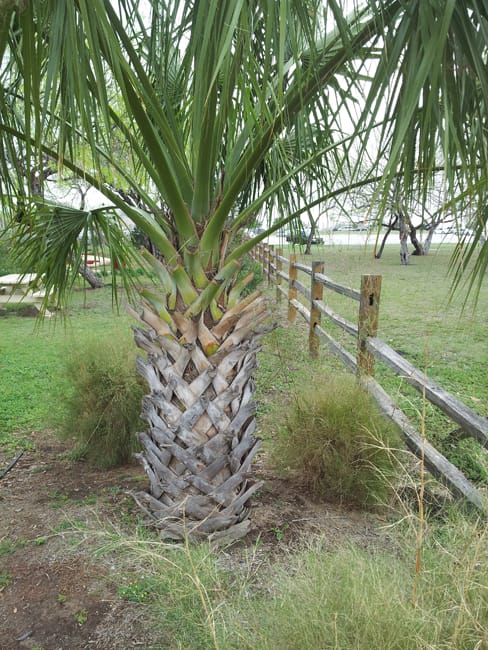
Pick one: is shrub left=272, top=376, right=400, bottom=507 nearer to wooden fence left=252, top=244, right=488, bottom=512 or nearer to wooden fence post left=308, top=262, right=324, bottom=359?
wooden fence left=252, top=244, right=488, bottom=512

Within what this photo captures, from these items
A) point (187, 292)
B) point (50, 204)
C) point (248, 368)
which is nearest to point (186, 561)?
point (248, 368)

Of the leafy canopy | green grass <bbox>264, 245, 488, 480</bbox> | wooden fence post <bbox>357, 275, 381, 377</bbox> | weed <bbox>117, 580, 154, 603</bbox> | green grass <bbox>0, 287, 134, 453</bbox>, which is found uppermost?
the leafy canopy

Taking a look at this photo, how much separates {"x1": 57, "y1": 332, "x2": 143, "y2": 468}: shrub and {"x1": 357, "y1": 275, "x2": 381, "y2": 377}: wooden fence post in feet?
5.94

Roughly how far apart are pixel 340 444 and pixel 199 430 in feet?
3.21

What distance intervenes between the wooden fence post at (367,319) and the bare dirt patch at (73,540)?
1.17 m

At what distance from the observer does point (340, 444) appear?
3.20 meters

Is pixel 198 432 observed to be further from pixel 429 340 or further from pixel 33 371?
pixel 33 371

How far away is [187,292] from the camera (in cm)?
267

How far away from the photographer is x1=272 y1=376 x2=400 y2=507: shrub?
10.2 ft

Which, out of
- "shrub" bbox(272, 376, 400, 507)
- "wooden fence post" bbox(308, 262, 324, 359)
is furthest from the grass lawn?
"wooden fence post" bbox(308, 262, 324, 359)

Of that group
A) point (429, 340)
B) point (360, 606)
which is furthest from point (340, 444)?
point (429, 340)

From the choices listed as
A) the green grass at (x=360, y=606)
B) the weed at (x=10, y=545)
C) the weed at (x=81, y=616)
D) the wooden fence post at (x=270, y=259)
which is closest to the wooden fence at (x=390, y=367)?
the green grass at (x=360, y=606)

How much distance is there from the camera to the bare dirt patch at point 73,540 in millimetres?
2221

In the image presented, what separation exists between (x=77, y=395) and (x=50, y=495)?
800 mm
